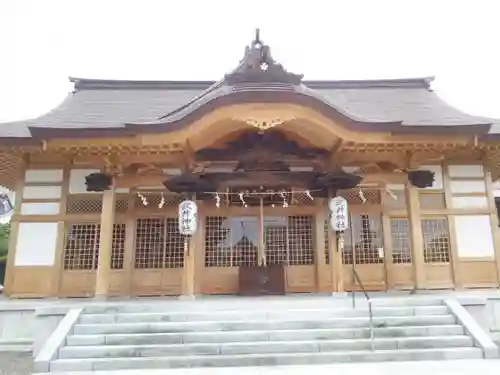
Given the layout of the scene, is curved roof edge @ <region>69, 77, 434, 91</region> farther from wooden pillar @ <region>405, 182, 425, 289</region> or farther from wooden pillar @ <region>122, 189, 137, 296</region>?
wooden pillar @ <region>405, 182, 425, 289</region>

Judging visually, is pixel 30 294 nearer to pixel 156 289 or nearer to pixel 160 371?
pixel 156 289

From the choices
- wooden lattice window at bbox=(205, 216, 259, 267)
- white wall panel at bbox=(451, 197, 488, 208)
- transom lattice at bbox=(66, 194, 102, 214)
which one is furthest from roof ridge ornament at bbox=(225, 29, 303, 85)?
white wall panel at bbox=(451, 197, 488, 208)

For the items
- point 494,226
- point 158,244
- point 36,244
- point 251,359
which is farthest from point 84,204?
point 494,226

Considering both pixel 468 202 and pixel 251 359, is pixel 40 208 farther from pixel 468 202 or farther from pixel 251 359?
pixel 468 202

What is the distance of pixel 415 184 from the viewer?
1023cm

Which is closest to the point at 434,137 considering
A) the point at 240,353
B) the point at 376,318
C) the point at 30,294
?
the point at 376,318

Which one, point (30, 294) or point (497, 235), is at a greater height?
point (497, 235)

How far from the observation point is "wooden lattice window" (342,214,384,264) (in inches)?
425

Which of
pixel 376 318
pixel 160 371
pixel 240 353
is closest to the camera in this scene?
pixel 160 371

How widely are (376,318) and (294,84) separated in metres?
4.63

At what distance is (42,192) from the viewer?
10.5 meters

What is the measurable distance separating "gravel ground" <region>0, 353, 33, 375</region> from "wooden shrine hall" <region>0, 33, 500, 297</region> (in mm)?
1850

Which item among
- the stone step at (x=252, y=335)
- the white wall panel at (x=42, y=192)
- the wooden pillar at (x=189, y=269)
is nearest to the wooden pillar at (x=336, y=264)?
the stone step at (x=252, y=335)

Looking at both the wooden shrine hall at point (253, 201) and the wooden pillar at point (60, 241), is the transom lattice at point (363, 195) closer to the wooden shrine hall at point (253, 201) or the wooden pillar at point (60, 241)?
the wooden shrine hall at point (253, 201)
